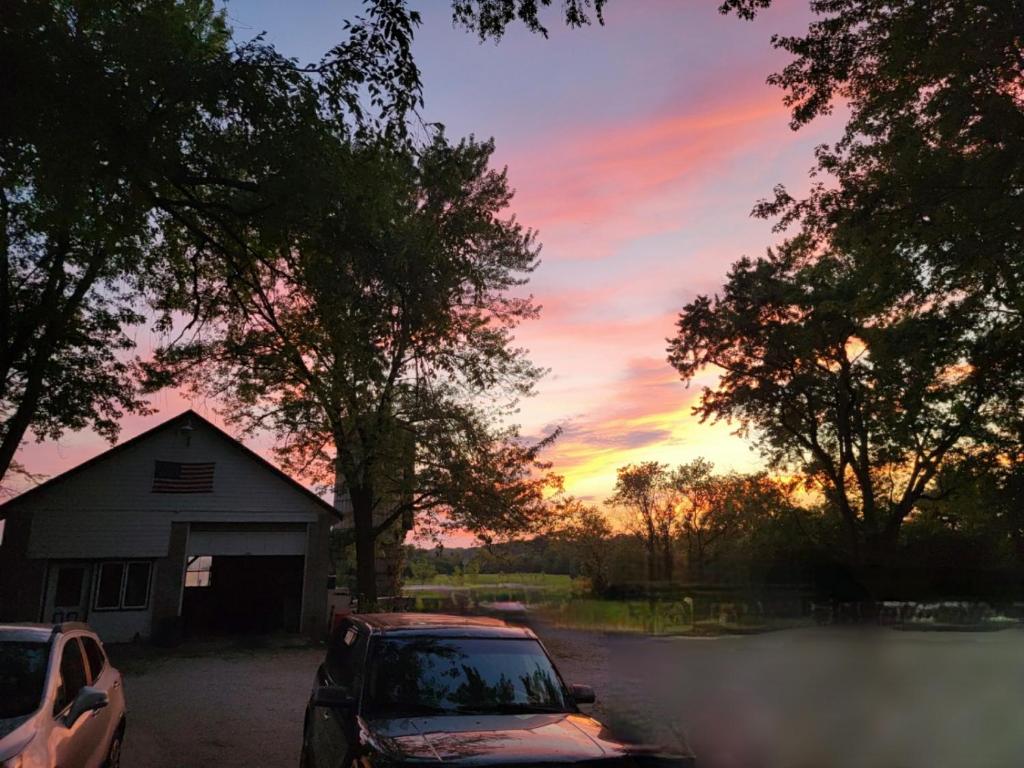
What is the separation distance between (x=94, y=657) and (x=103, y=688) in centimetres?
57

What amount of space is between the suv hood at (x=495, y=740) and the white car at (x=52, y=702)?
7.81 feet

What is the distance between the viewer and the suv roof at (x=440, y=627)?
5664 mm

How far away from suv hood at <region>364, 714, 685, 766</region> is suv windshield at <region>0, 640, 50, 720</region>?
9.28 feet

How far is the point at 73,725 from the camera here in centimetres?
554

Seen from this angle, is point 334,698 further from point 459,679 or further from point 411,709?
point 459,679

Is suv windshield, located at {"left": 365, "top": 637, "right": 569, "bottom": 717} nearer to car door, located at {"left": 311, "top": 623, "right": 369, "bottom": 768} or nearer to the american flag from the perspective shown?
car door, located at {"left": 311, "top": 623, "right": 369, "bottom": 768}

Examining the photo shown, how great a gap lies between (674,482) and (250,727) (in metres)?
48.9

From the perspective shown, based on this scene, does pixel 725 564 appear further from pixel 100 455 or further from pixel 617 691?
pixel 100 455

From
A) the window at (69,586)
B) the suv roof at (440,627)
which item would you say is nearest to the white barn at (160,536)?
the window at (69,586)

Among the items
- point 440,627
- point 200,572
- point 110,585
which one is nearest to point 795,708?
point 440,627

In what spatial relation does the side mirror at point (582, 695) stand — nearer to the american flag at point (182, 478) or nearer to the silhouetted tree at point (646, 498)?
the american flag at point (182, 478)

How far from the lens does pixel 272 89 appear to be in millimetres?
10539

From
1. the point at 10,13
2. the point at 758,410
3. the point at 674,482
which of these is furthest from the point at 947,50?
the point at 674,482

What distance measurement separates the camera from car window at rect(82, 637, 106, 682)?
22.8 ft
